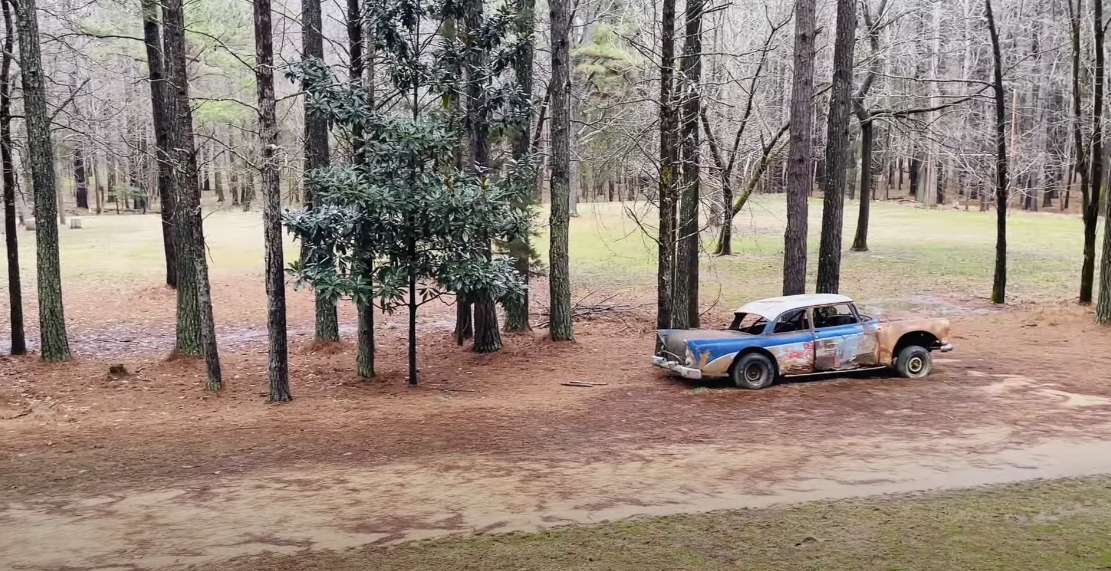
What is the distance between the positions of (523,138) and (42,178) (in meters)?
9.00

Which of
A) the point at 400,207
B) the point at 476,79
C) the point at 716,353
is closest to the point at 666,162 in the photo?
the point at 476,79

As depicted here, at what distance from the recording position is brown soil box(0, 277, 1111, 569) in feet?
22.8

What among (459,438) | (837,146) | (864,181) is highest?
(837,146)

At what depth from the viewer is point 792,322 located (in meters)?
11.8

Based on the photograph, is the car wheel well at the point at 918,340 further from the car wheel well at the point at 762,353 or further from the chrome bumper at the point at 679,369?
the chrome bumper at the point at 679,369

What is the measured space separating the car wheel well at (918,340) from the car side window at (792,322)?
Answer: 1.57 metres

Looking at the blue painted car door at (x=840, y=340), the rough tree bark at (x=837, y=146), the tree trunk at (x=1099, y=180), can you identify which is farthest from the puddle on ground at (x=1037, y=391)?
the tree trunk at (x=1099, y=180)

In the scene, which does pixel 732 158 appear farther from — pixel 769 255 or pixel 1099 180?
pixel 769 255

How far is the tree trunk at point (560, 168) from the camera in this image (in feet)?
50.4

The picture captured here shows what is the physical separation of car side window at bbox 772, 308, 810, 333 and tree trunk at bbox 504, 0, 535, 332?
416 cm

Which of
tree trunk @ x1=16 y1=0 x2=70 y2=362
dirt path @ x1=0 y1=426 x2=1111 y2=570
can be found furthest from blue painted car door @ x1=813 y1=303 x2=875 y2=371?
tree trunk @ x1=16 y1=0 x2=70 y2=362

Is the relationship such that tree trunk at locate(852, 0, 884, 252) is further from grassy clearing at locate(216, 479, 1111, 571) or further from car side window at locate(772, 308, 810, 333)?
grassy clearing at locate(216, 479, 1111, 571)

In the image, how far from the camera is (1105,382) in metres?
11.7

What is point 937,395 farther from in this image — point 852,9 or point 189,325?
point 189,325
